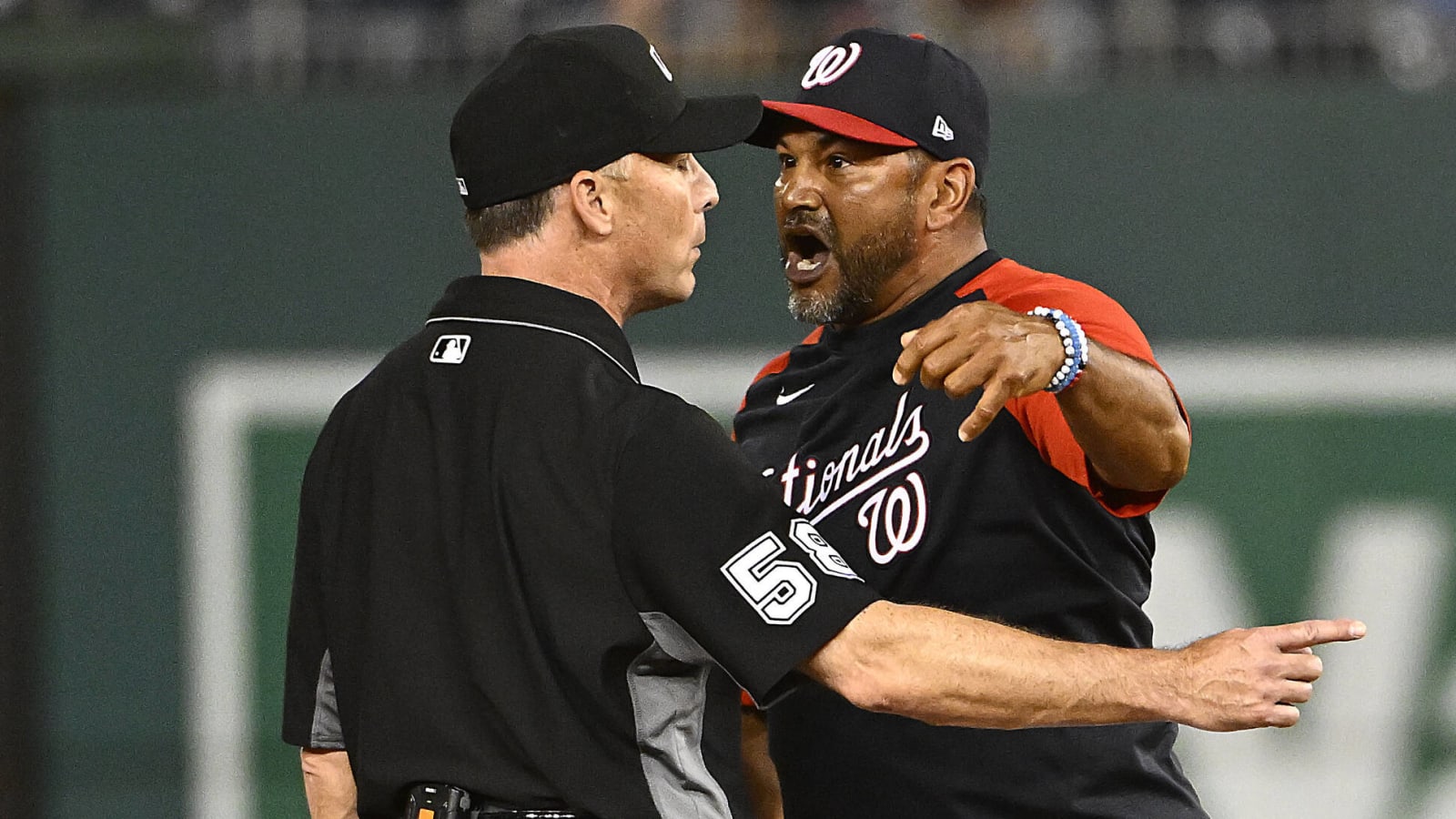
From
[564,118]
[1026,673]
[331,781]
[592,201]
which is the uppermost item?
[564,118]

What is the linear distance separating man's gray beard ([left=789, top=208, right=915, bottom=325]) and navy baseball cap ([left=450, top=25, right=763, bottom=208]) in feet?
2.17

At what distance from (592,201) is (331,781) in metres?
0.94

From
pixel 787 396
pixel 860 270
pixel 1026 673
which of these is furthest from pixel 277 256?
pixel 1026 673

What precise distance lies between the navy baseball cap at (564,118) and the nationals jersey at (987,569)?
2.32 ft

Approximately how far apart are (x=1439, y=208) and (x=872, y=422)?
2.98 meters

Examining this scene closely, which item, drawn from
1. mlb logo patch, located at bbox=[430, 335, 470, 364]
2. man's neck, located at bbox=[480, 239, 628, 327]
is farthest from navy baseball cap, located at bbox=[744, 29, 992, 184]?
mlb logo patch, located at bbox=[430, 335, 470, 364]

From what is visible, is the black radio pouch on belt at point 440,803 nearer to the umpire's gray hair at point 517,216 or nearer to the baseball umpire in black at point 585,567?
the baseball umpire in black at point 585,567

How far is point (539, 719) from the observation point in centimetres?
221

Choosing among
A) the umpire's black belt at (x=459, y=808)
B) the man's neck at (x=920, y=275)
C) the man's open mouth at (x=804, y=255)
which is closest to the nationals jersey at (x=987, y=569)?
the man's neck at (x=920, y=275)

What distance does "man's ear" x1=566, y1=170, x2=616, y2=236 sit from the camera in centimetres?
236

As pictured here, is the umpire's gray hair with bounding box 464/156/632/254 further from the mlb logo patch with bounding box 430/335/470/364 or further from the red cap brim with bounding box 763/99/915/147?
the red cap brim with bounding box 763/99/915/147

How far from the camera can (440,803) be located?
2.24 m

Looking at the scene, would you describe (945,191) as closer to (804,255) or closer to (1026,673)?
(804,255)

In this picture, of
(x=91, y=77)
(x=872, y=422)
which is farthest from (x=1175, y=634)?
(x=91, y=77)
